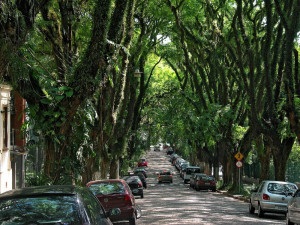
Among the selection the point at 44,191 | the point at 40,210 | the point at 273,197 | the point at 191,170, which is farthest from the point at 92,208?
the point at 191,170

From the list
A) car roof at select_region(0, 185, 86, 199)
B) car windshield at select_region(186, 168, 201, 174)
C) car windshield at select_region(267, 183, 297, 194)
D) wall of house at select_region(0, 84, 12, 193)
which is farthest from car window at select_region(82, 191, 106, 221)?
car windshield at select_region(186, 168, 201, 174)

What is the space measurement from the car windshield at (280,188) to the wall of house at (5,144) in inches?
444

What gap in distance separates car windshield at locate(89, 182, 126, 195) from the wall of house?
683 cm

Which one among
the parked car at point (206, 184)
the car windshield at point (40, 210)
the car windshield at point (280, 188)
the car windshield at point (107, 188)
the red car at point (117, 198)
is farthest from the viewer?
the parked car at point (206, 184)

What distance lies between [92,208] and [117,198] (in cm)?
813

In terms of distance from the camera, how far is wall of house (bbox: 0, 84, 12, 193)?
20.3m

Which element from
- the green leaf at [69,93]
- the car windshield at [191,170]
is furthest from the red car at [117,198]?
the car windshield at [191,170]

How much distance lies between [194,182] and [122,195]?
26948 mm

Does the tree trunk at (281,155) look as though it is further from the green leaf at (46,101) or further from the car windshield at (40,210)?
the car windshield at (40,210)

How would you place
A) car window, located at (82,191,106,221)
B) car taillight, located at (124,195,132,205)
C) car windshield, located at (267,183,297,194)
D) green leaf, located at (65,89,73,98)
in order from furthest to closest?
car windshield, located at (267,183,297,194), car taillight, located at (124,195,132,205), green leaf, located at (65,89,73,98), car window, located at (82,191,106,221)

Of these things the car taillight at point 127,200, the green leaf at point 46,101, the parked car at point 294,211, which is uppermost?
the green leaf at point 46,101

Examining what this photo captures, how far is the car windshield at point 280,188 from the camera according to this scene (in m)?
18.5

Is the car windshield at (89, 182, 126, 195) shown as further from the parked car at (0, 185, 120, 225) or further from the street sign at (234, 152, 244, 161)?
the street sign at (234, 152, 244, 161)

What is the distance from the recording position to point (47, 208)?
601 centimetres
